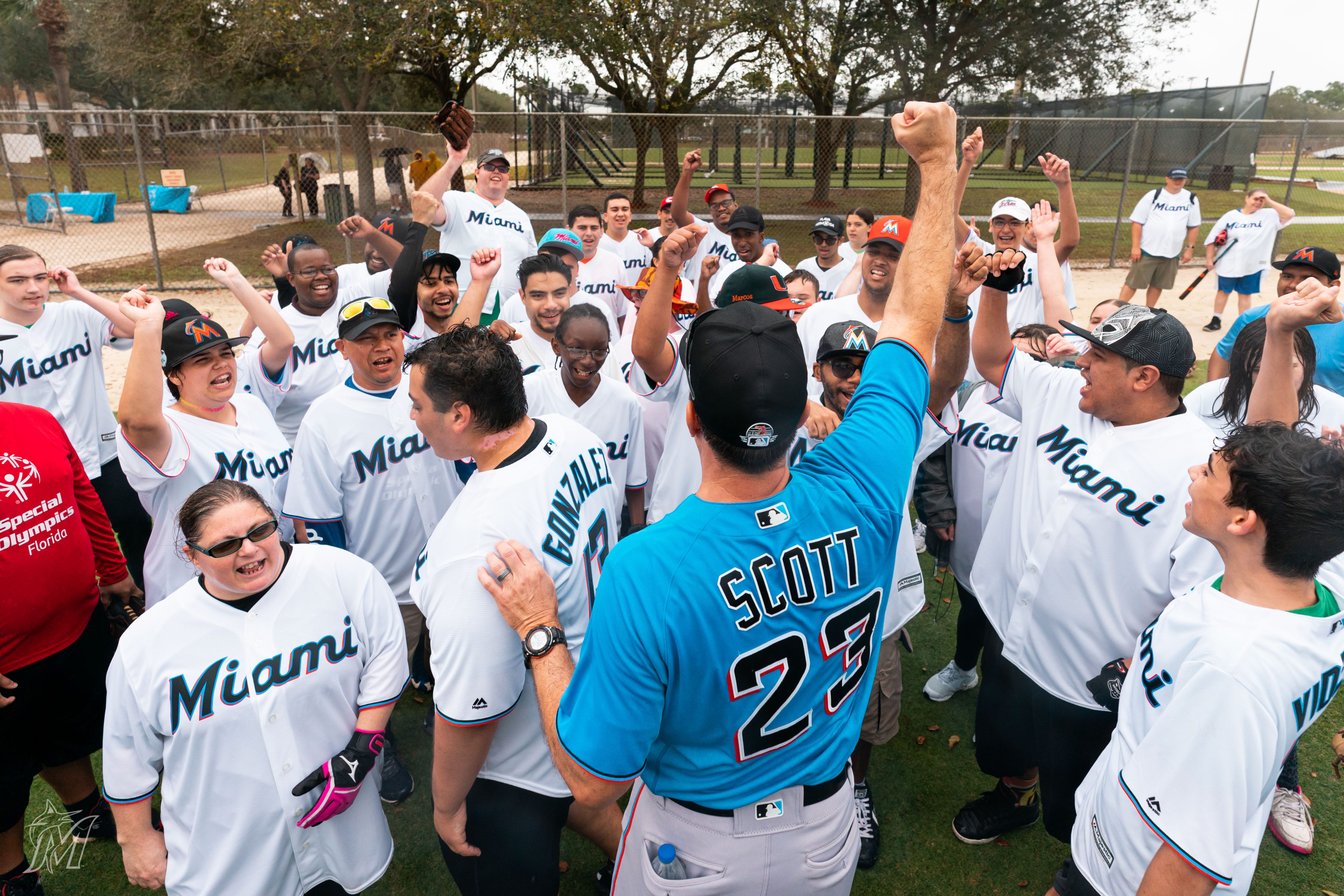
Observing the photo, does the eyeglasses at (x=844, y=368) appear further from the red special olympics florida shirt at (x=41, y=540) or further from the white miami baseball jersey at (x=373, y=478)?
the red special olympics florida shirt at (x=41, y=540)

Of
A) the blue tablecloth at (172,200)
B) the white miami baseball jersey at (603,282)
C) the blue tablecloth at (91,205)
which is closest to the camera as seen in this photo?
the white miami baseball jersey at (603,282)

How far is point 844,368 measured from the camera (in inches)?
137

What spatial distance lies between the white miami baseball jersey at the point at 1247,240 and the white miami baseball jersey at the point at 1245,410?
9.05 meters

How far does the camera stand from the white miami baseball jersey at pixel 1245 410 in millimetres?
3605

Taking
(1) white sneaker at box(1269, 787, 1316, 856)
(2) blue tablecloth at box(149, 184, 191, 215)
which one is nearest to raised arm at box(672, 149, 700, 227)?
(1) white sneaker at box(1269, 787, 1316, 856)

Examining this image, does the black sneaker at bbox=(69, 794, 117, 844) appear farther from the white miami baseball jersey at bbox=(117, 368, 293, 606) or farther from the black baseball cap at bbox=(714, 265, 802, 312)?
the black baseball cap at bbox=(714, 265, 802, 312)

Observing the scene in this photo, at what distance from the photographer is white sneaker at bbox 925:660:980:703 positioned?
14.9ft

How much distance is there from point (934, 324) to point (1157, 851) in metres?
1.47

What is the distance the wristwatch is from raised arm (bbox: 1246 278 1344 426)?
2.43m

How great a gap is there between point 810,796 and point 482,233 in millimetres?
5946

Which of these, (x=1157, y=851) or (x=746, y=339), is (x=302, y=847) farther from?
(x=1157, y=851)

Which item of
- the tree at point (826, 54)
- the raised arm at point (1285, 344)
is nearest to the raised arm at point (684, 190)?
the raised arm at point (1285, 344)

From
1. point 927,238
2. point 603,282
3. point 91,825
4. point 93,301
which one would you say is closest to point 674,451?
point 927,238

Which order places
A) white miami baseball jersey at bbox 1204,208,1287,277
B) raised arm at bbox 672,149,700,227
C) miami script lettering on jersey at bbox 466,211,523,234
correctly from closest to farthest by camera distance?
raised arm at bbox 672,149,700,227, miami script lettering on jersey at bbox 466,211,523,234, white miami baseball jersey at bbox 1204,208,1287,277
